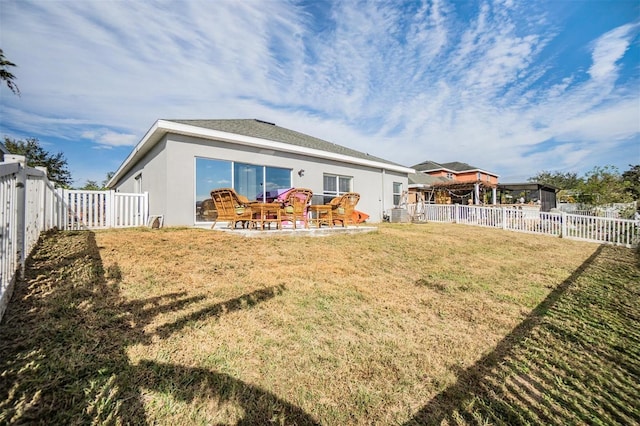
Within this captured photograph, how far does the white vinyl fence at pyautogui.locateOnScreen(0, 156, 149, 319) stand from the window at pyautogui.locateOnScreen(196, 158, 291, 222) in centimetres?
200

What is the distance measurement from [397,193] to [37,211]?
1500cm

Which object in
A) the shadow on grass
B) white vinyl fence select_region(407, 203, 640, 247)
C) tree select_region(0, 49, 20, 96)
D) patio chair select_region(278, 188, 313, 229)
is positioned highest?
tree select_region(0, 49, 20, 96)

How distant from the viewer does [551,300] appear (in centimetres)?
380

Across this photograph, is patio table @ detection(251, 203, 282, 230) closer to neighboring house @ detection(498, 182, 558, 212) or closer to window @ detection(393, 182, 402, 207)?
window @ detection(393, 182, 402, 207)

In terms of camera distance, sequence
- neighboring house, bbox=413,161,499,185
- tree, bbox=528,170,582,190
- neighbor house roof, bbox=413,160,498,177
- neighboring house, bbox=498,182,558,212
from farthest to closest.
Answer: tree, bbox=528,170,582,190 < neighbor house roof, bbox=413,160,498,177 < neighboring house, bbox=413,161,499,185 < neighboring house, bbox=498,182,558,212

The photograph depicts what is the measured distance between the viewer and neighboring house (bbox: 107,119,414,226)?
7.59 m

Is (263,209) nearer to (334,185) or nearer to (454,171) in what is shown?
(334,185)

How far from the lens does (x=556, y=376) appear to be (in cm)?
212

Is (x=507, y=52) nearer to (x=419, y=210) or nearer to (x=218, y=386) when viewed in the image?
(x=419, y=210)

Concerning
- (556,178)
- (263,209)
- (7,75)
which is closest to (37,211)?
(263,209)

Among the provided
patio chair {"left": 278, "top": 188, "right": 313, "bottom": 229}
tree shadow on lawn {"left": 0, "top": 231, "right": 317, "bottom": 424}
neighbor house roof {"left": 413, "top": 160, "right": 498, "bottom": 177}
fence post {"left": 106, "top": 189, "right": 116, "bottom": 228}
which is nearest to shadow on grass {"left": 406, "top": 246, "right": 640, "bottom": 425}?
tree shadow on lawn {"left": 0, "top": 231, "right": 317, "bottom": 424}

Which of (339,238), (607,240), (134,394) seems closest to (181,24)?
(339,238)

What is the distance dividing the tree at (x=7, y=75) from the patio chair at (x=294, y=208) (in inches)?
499

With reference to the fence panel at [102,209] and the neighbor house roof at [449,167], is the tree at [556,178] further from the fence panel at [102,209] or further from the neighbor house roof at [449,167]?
the fence panel at [102,209]
